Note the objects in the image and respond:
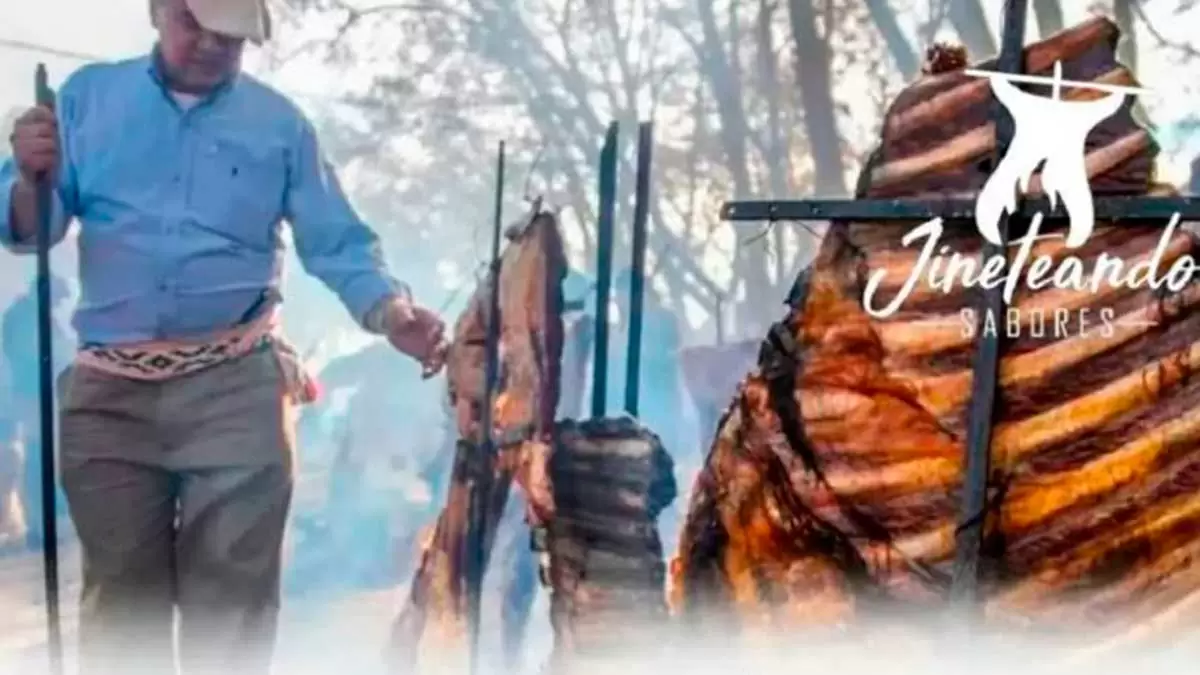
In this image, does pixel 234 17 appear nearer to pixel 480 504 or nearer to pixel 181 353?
pixel 181 353

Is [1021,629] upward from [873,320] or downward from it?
downward

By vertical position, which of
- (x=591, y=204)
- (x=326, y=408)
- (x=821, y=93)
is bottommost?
(x=326, y=408)

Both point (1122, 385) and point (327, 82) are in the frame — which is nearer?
point (1122, 385)

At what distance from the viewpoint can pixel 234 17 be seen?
151 cm

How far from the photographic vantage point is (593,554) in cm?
155

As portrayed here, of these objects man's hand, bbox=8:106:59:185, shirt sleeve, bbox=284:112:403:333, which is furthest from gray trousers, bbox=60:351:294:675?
man's hand, bbox=8:106:59:185

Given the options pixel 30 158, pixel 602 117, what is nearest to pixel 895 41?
pixel 602 117

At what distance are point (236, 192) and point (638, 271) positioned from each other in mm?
452

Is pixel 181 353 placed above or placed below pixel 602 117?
below

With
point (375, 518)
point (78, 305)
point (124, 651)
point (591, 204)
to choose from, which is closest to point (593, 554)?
point (375, 518)

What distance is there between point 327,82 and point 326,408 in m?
0.37

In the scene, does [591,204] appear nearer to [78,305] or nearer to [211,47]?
[211,47]

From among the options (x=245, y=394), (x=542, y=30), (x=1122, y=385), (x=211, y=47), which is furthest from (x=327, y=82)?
(x=1122, y=385)

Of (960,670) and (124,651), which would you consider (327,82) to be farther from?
(960,670)
